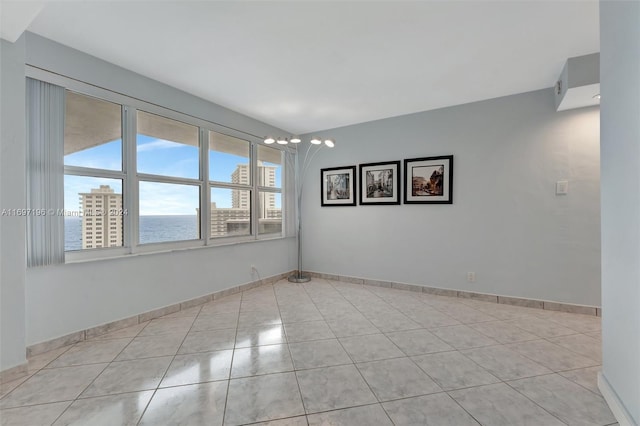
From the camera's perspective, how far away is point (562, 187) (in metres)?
3.13

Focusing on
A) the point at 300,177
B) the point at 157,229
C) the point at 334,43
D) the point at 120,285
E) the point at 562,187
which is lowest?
the point at 120,285

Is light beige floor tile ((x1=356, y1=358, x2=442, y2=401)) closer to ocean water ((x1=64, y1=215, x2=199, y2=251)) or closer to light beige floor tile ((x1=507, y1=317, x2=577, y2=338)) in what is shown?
light beige floor tile ((x1=507, y1=317, x2=577, y2=338))

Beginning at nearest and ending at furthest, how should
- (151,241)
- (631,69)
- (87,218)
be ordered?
(631,69), (87,218), (151,241)

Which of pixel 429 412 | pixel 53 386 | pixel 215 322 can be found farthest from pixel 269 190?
pixel 429 412

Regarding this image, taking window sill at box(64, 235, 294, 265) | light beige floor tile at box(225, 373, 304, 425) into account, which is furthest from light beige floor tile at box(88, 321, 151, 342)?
light beige floor tile at box(225, 373, 304, 425)

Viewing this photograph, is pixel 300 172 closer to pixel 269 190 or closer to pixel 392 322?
pixel 269 190

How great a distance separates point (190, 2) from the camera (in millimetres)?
1863

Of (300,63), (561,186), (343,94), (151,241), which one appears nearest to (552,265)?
(561,186)

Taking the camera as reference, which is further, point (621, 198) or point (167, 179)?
point (167, 179)

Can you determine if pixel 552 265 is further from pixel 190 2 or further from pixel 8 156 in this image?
pixel 8 156

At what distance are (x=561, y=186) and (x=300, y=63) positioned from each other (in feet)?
10.7

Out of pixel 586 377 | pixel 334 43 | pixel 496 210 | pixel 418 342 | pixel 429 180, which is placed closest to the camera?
pixel 586 377

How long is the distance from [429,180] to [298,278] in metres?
2.65

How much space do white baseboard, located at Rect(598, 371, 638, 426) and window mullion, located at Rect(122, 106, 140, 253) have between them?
153 inches
